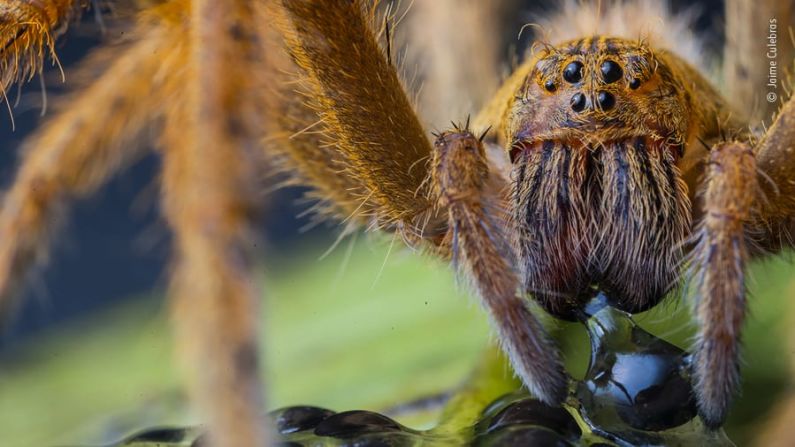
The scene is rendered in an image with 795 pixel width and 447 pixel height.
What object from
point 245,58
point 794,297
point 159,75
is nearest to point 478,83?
point 159,75

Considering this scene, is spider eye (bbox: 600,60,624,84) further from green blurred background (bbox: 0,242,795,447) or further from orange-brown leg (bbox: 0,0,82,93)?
orange-brown leg (bbox: 0,0,82,93)

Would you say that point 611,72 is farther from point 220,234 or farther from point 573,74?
point 220,234

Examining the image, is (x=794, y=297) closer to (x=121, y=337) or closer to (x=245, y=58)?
(x=245, y=58)

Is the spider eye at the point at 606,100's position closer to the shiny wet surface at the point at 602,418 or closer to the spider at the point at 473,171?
the spider at the point at 473,171

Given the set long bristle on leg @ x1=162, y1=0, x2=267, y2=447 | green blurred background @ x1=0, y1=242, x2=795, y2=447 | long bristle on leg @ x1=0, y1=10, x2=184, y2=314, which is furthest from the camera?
long bristle on leg @ x1=0, y1=10, x2=184, y2=314
